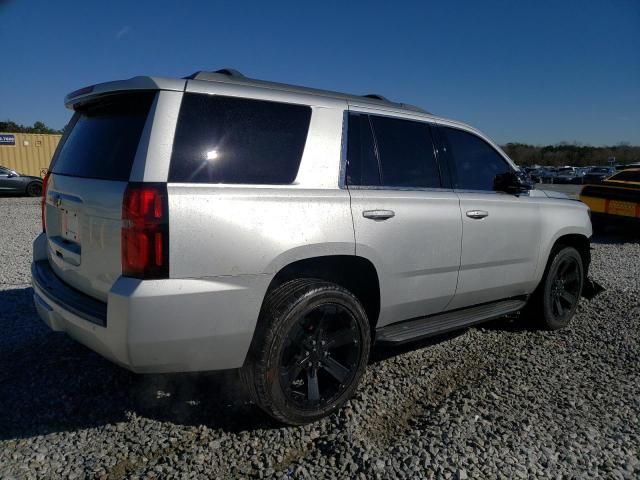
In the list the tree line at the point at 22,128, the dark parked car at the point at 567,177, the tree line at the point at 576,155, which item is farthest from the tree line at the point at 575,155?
the tree line at the point at 22,128

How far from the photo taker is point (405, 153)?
11.2 ft

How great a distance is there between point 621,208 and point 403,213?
344 inches

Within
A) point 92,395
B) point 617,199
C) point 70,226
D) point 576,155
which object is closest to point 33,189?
point 92,395

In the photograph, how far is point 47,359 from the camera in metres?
3.57

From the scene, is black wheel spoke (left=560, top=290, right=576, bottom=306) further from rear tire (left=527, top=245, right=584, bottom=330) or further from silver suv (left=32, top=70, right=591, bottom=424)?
silver suv (left=32, top=70, right=591, bottom=424)

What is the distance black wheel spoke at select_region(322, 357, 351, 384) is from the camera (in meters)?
2.86

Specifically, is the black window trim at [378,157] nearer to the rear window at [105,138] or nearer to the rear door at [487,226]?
the rear door at [487,226]

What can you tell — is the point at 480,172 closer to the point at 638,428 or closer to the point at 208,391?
the point at 638,428

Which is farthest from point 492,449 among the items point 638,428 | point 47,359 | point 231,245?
point 47,359

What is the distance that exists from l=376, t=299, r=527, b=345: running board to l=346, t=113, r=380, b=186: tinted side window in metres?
0.98

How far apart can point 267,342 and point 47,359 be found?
2.02 metres

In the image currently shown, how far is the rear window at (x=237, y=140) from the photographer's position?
2.38m

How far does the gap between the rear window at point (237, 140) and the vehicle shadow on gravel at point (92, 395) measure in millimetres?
1432

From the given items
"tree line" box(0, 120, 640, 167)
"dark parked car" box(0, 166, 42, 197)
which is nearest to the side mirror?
"dark parked car" box(0, 166, 42, 197)
